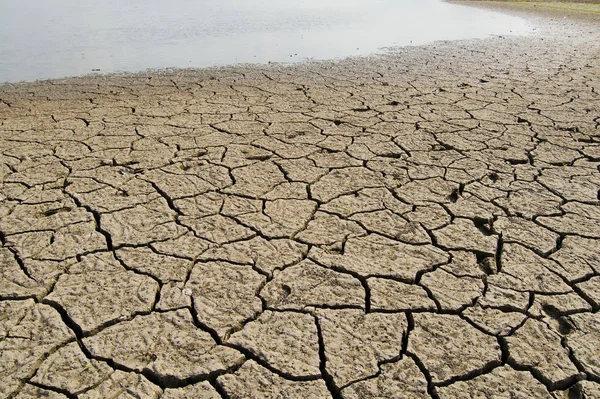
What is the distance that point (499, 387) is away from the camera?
1890mm

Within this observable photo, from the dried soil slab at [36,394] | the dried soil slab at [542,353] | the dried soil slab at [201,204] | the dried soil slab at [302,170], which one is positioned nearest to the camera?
the dried soil slab at [36,394]

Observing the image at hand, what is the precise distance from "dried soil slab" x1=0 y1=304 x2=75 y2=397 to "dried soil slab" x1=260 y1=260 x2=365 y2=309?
89cm

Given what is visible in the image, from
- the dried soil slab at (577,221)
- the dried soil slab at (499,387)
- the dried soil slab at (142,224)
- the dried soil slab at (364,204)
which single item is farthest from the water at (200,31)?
the dried soil slab at (499,387)

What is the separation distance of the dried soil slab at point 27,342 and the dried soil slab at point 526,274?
199cm

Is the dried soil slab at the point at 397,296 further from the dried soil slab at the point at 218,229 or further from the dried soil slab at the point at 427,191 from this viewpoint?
the dried soil slab at the point at 427,191

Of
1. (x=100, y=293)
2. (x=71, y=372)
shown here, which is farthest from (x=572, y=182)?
(x=71, y=372)

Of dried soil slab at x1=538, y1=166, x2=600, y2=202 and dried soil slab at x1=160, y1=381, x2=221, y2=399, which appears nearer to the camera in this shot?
dried soil slab at x1=160, y1=381, x2=221, y2=399

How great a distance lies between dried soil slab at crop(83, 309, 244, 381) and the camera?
196cm

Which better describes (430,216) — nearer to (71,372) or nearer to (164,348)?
(164,348)

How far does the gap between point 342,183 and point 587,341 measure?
1800 millimetres

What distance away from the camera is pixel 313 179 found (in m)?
3.54

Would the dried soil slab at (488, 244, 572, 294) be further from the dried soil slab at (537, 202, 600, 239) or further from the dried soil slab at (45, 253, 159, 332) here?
the dried soil slab at (45, 253, 159, 332)

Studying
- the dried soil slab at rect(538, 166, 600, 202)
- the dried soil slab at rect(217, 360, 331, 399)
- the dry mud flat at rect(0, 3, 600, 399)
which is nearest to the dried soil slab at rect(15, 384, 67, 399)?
the dry mud flat at rect(0, 3, 600, 399)

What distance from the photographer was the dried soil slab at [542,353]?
1.93 meters
